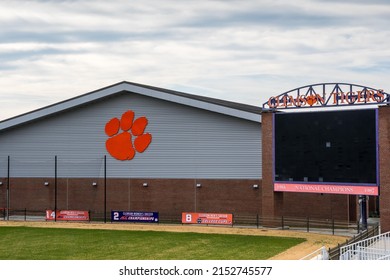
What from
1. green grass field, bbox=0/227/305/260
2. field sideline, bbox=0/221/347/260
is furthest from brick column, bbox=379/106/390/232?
green grass field, bbox=0/227/305/260

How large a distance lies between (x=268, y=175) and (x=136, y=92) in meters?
15.5

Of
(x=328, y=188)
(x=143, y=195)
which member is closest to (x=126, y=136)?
(x=143, y=195)

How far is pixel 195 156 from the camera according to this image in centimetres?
5659

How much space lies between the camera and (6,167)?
63875 mm

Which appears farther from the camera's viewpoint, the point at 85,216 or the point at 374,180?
the point at 85,216

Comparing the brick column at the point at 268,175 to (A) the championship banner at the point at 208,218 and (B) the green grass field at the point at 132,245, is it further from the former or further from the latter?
(B) the green grass field at the point at 132,245

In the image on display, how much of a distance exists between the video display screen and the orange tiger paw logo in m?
14.6

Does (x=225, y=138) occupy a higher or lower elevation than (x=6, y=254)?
higher

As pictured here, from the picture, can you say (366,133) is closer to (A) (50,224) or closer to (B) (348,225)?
(B) (348,225)

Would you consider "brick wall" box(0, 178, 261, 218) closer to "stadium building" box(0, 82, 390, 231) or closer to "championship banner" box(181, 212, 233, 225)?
"stadium building" box(0, 82, 390, 231)

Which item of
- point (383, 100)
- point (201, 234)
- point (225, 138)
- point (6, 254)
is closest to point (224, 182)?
point (225, 138)

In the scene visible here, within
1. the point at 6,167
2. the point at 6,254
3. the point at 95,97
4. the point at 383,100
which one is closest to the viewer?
the point at 6,254

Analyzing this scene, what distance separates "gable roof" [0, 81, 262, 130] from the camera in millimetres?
53531

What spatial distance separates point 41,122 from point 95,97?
7153mm
